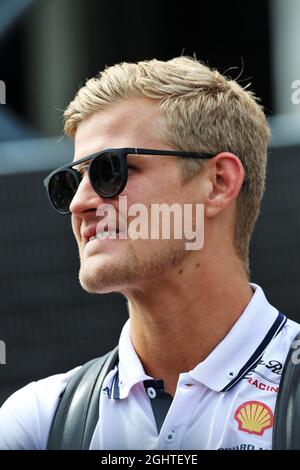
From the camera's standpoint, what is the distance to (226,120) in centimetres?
350

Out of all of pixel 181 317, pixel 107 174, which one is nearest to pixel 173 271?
pixel 181 317

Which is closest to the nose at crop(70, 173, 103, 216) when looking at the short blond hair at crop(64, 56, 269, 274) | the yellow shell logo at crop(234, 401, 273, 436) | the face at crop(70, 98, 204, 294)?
the face at crop(70, 98, 204, 294)

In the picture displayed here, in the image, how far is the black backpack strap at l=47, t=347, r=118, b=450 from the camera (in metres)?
3.19

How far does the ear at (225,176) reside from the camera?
3.45 meters

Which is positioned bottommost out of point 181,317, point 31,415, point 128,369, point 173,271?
point 31,415

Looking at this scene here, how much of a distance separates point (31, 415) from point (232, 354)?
0.68 m

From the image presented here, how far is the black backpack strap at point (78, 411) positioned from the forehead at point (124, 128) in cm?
73

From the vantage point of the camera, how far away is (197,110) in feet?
11.4

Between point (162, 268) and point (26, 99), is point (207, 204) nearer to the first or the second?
point (162, 268)

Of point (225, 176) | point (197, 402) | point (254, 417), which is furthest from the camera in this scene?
point (225, 176)

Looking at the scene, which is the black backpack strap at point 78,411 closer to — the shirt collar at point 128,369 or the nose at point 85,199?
the shirt collar at point 128,369

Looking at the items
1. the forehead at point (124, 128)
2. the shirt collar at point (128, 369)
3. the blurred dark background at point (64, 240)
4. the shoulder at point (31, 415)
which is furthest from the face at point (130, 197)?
the blurred dark background at point (64, 240)

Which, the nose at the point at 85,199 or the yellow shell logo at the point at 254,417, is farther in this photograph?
the nose at the point at 85,199

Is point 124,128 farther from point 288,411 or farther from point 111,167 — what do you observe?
point 288,411
